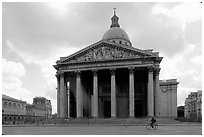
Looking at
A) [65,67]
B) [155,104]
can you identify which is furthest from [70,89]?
[155,104]

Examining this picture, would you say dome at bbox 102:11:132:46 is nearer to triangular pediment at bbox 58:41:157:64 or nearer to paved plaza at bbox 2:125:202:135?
triangular pediment at bbox 58:41:157:64

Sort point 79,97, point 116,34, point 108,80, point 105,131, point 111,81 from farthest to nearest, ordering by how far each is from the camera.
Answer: point 116,34
point 108,80
point 79,97
point 111,81
point 105,131

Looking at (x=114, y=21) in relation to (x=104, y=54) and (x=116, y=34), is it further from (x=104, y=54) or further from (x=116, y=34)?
(x=104, y=54)

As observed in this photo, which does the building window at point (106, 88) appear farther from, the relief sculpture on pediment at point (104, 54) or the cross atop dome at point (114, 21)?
the cross atop dome at point (114, 21)

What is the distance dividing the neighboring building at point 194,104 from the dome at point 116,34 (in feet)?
176

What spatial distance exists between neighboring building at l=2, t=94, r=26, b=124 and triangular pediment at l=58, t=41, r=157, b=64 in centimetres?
4070

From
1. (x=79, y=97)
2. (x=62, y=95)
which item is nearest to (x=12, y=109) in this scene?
(x=62, y=95)

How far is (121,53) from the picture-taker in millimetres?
47531

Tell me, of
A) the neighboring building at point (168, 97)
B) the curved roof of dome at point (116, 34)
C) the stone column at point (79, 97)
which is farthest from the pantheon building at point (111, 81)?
the curved roof of dome at point (116, 34)

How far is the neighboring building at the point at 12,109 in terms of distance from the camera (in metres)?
83.1

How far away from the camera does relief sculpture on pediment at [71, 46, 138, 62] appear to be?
156ft

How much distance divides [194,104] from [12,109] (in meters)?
80.2

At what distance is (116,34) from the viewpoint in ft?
238

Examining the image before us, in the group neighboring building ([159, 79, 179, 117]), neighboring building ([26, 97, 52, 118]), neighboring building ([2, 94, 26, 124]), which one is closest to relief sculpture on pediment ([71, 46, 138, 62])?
neighboring building ([159, 79, 179, 117])
